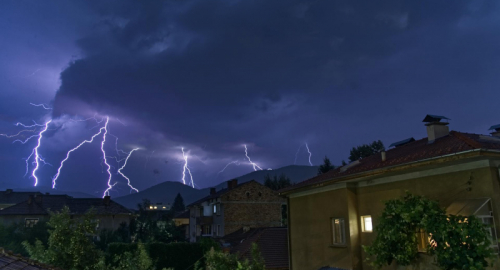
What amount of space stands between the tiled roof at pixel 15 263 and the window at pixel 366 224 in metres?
9.29

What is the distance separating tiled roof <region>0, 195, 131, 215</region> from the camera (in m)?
40.1

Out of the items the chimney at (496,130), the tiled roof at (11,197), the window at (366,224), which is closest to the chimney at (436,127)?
the chimney at (496,130)

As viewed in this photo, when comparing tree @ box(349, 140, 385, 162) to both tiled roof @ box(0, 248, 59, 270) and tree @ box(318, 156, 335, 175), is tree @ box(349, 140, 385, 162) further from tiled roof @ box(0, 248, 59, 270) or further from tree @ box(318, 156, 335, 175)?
tiled roof @ box(0, 248, 59, 270)

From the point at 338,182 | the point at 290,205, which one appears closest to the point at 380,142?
the point at 290,205

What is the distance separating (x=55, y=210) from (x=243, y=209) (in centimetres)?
2385

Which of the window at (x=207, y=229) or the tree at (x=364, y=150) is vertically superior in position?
the tree at (x=364, y=150)

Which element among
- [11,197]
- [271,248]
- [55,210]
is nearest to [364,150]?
[271,248]

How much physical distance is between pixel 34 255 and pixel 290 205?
9956 mm

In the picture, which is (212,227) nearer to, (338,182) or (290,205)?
(290,205)

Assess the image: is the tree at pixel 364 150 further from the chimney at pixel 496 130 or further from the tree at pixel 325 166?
the chimney at pixel 496 130

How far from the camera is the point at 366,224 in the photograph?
11.6 m

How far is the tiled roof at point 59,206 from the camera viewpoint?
132 feet

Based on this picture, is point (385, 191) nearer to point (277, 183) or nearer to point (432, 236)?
point (432, 236)

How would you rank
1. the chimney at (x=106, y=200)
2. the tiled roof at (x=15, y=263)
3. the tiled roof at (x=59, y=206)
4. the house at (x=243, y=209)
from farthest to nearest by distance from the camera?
the chimney at (x=106, y=200) < the tiled roof at (x=59, y=206) < the house at (x=243, y=209) < the tiled roof at (x=15, y=263)
